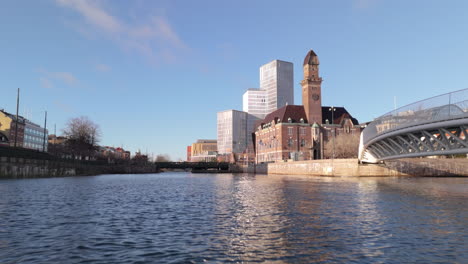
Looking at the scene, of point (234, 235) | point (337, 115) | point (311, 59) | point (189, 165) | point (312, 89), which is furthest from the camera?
point (189, 165)

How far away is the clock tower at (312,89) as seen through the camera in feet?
437

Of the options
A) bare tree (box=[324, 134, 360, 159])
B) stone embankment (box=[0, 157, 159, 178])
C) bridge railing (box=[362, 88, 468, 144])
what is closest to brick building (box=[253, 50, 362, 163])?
bare tree (box=[324, 134, 360, 159])

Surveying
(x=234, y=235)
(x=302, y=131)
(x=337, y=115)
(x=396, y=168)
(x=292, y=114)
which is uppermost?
(x=337, y=115)

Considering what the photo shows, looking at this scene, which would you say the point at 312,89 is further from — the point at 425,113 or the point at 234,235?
the point at 234,235

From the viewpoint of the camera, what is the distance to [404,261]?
398 inches

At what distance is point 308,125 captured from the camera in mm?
133625

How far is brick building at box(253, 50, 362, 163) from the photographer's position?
13025cm

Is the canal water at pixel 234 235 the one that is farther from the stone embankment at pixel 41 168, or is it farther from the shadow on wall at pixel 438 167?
the shadow on wall at pixel 438 167

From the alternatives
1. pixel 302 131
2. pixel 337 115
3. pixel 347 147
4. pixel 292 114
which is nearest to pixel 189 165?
pixel 292 114

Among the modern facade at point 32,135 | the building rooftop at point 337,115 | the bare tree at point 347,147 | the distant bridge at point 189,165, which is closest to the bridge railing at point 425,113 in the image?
the bare tree at point 347,147

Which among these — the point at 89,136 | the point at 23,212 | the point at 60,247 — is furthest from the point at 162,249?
the point at 89,136

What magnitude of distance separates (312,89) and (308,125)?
1447 centimetres

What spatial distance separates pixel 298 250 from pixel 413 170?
2955 inches

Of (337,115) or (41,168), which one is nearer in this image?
(41,168)
